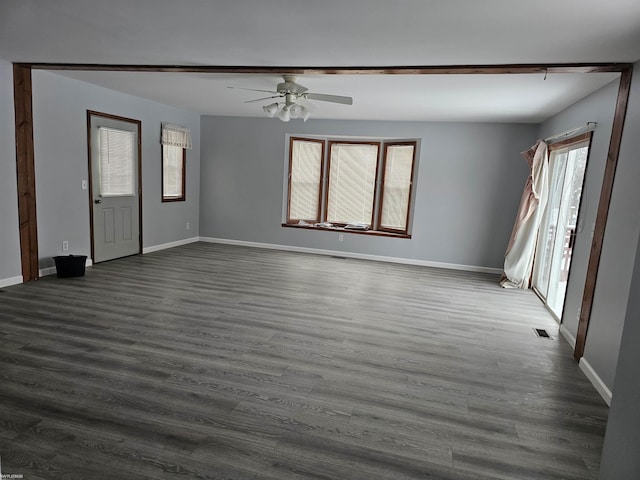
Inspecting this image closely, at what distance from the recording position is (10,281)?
4.35 meters

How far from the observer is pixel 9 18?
2795 mm

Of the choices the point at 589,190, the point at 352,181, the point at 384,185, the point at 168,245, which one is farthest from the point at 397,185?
the point at 168,245

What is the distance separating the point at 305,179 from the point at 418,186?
Answer: 2087 millimetres

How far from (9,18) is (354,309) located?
3.79 meters

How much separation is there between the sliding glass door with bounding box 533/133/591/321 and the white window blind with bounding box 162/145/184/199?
19.2ft

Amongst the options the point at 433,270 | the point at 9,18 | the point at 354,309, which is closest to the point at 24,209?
the point at 9,18

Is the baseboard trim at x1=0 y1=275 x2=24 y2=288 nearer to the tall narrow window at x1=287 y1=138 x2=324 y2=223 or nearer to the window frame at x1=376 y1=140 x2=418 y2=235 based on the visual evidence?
the tall narrow window at x1=287 y1=138 x2=324 y2=223

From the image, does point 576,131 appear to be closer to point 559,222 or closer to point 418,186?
point 559,222

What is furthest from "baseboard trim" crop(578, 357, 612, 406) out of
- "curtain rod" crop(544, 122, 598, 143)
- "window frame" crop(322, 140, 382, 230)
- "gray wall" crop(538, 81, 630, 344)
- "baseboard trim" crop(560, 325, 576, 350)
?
"window frame" crop(322, 140, 382, 230)

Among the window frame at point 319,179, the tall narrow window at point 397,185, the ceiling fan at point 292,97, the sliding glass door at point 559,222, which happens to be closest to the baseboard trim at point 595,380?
the sliding glass door at point 559,222

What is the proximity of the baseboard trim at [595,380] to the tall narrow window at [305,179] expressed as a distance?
5.02 metres

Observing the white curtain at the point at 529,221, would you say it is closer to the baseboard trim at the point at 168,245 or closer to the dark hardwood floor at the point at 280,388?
the dark hardwood floor at the point at 280,388

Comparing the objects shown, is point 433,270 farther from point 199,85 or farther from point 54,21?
point 54,21

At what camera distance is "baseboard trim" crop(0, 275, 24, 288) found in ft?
14.0
